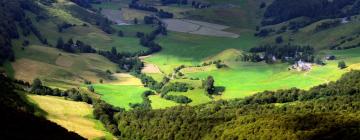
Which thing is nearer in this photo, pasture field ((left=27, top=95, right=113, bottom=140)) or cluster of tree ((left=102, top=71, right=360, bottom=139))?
cluster of tree ((left=102, top=71, right=360, bottom=139))

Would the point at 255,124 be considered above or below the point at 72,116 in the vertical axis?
above

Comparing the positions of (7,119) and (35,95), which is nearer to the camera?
(7,119)

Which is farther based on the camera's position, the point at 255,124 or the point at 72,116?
the point at 72,116

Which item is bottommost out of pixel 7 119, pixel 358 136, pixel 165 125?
pixel 165 125

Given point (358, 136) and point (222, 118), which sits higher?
point (358, 136)

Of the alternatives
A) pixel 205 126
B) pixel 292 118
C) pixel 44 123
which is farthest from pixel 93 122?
pixel 44 123

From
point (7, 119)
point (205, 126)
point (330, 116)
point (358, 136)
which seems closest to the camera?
Result: point (7, 119)

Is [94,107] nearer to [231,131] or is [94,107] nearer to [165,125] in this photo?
[165,125]

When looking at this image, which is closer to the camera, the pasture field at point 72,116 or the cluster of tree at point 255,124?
the cluster of tree at point 255,124
